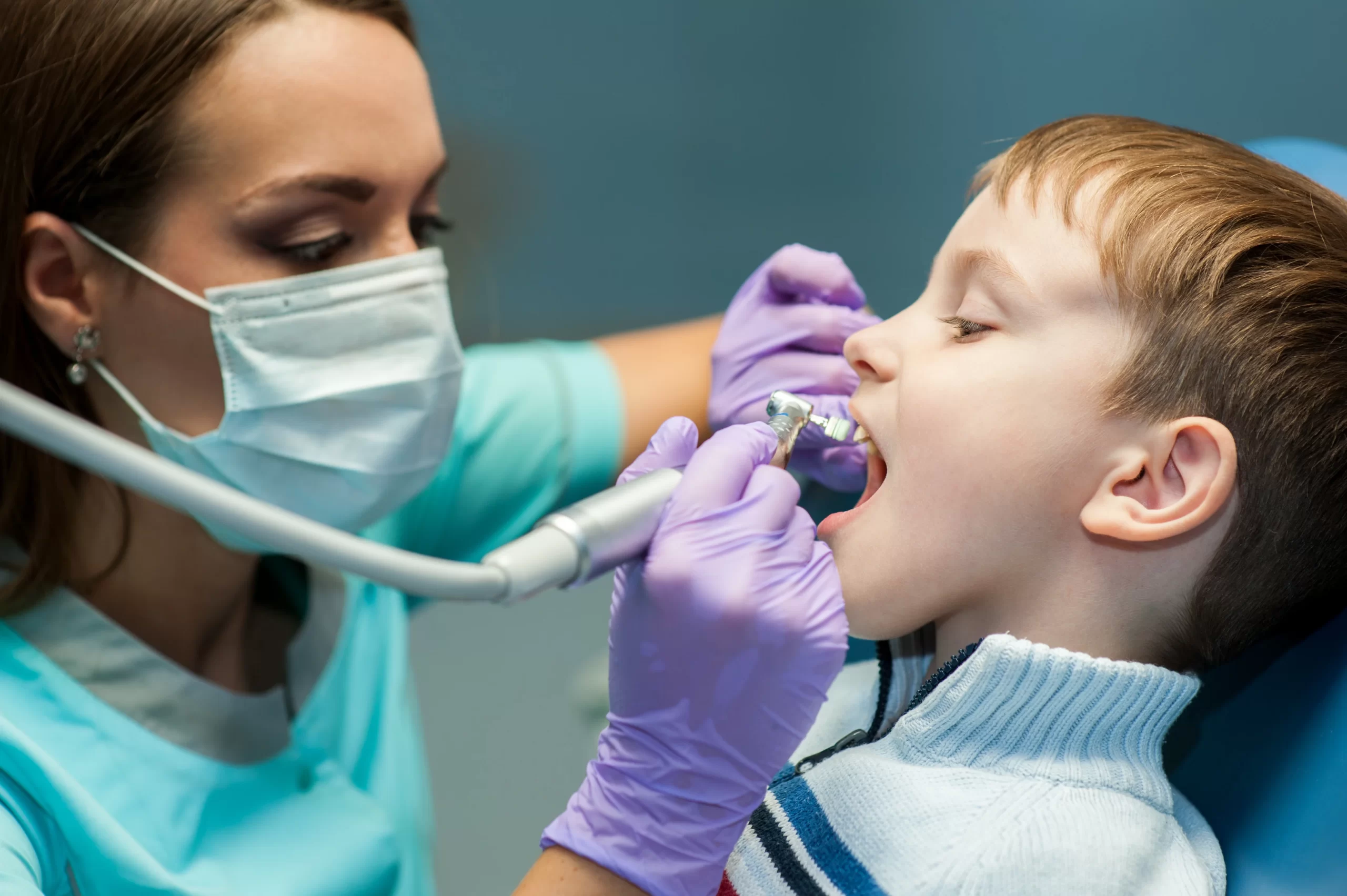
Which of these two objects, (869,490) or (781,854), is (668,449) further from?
(781,854)

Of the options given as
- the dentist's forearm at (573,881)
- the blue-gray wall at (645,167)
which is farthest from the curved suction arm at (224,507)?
the blue-gray wall at (645,167)

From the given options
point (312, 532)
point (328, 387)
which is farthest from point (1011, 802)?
point (328, 387)

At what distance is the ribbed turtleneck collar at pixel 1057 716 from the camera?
0.83 meters

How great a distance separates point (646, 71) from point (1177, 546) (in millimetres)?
1450

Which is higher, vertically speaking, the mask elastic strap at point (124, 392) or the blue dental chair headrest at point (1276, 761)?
the mask elastic strap at point (124, 392)

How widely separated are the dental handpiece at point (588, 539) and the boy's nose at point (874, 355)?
0.21 meters

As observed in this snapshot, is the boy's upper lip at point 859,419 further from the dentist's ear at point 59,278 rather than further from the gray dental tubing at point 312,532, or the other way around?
the dentist's ear at point 59,278

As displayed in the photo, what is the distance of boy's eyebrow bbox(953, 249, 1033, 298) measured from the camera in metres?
0.86

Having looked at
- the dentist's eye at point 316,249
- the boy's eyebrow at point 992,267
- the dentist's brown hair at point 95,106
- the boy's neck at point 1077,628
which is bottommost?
the boy's neck at point 1077,628

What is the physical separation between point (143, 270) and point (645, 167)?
1.23 m

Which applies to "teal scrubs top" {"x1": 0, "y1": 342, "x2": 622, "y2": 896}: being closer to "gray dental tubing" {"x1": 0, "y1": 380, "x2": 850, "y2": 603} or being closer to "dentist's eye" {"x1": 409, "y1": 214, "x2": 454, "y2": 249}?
"dentist's eye" {"x1": 409, "y1": 214, "x2": 454, "y2": 249}

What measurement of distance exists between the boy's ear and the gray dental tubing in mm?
400

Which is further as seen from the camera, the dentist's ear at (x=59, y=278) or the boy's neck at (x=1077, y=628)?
the dentist's ear at (x=59, y=278)

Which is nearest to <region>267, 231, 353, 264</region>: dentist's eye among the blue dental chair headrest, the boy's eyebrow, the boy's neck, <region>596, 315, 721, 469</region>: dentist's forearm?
<region>596, 315, 721, 469</region>: dentist's forearm
